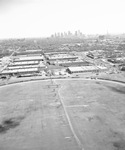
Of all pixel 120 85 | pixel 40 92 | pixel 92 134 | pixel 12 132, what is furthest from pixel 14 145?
pixel 120 85

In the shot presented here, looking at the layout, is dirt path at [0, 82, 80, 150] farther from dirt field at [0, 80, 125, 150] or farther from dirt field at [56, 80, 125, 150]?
dirt field at [56, 80, 125, 150]

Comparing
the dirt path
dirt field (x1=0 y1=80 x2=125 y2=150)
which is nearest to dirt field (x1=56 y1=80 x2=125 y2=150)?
dirt field (x1=0 y1=80 x2=125 y2=150)

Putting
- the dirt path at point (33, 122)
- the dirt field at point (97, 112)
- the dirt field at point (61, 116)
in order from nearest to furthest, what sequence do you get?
the dirt path at point (33, 122) → the dirt field at point (61, 116) → the dirt field at point (97, 112)

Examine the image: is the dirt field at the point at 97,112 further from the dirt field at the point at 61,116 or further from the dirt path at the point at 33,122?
the dirt path at the point at 33,122

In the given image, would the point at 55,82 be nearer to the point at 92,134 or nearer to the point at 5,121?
the point at 5,121

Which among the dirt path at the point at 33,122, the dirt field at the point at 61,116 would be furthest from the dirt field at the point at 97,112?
the dirt path at the point at 33,122

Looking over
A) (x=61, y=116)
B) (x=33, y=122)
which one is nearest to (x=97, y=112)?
(x=61, y=116)

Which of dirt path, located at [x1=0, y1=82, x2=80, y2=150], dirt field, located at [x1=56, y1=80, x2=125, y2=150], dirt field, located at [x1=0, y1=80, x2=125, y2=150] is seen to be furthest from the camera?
dirt field, located at [x1=56, y1=80, x2=125, y2=150]

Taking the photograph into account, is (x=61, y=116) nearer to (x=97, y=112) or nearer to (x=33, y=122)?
(x=33, y=122)
